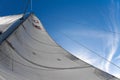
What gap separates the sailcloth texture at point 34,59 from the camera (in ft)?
15.7

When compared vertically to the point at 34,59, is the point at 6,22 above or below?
above

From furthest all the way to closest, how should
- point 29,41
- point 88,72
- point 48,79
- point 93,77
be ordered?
point 29,41 < point 88,72 < point 93,77 < point 48,79

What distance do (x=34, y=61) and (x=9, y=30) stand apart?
2441 millimetres

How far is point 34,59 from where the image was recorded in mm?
6047

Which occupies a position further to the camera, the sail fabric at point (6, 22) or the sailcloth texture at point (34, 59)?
the sail fabric at point (6, 22)

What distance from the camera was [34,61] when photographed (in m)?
5.86

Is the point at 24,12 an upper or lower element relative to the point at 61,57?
upper

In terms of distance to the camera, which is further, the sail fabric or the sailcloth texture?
the sail fabric

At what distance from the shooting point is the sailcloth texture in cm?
479

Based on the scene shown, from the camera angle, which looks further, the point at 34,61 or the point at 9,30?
the point at 9,30

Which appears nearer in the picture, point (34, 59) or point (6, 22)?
point (34, 59)

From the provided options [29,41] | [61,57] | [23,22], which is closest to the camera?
[61,57]

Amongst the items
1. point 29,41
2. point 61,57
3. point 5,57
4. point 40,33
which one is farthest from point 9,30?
point 5,57

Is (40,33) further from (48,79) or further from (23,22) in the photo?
(48,79)
